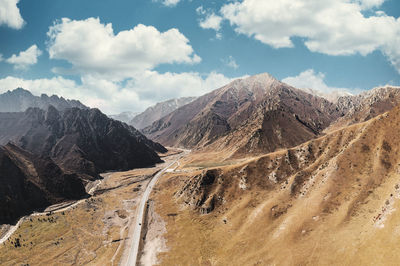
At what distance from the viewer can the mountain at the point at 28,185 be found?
145 m

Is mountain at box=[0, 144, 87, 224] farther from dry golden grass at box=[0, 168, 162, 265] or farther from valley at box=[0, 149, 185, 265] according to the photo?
dry golden grass at box=[0, 168, 162, 265]

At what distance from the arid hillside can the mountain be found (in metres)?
84.6

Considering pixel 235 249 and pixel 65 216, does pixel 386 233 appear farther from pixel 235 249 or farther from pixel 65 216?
pixel 65 216

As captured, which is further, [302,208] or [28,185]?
[28,185]

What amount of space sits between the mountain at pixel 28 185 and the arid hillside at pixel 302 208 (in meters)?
84.6

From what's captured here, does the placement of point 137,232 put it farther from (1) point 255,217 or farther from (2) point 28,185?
(2) point 28,185

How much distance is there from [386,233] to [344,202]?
25.6 metres

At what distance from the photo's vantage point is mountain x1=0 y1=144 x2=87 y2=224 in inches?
5709

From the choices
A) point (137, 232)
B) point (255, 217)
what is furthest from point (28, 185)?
point (255, 217)

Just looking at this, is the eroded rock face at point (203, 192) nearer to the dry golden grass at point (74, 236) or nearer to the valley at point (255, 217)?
the valley at point (255, 217)

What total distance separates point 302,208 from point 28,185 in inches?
6661

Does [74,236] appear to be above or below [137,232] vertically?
above

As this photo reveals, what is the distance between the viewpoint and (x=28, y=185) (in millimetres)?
164500

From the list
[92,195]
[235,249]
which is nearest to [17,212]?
[92,195]
